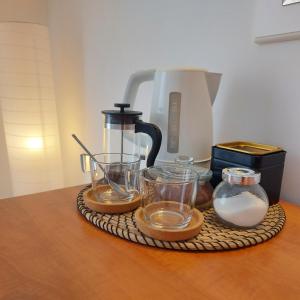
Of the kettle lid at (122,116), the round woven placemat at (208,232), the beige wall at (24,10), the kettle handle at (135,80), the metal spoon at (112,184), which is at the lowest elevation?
the round woven placemat at (208,232)

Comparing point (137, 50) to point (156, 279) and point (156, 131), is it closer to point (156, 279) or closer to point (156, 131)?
point (156, 131)

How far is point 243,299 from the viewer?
0.34 metres

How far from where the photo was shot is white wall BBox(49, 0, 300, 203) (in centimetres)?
65

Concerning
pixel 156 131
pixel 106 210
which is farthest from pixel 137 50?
pixel 106 210

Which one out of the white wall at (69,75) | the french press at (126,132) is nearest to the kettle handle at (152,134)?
the french press at (126,132)

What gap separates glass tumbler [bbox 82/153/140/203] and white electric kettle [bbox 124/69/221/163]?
3.8 inches

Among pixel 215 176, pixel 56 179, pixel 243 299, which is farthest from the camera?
pixel 56 179

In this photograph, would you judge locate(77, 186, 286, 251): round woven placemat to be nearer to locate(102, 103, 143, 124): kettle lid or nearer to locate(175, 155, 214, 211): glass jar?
locate(175, 155, 214, 211): glass jar

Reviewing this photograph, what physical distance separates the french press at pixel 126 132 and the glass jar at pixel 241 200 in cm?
17

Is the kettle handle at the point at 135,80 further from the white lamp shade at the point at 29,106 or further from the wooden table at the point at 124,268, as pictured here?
the white lamp shade at the point at 29,106

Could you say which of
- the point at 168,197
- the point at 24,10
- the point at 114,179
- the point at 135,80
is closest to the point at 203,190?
the point at 168,197

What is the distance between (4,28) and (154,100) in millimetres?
893

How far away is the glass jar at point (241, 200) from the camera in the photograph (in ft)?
1.56

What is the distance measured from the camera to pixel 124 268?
0.39 metres
